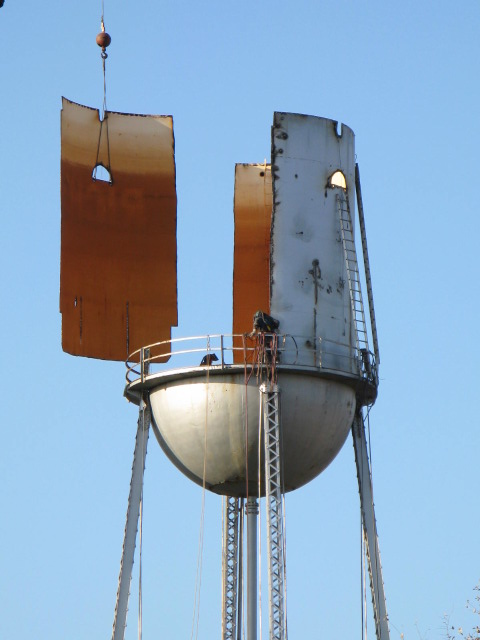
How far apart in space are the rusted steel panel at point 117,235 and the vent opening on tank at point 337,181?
3912 mm

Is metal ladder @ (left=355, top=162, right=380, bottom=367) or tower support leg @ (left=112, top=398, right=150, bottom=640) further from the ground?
metal ladder @ (left=355, top=162, right=380, bottom=367)

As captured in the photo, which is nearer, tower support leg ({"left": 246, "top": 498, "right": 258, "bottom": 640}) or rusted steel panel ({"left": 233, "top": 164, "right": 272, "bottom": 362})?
tower support leg ({"left": 246, "top": 498, "right": 258, "bottom": 640})

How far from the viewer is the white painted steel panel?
120 feet

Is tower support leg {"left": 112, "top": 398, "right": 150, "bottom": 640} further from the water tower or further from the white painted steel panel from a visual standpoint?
the white painted steel panel

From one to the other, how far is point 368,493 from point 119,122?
34.0ft

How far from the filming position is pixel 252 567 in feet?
122

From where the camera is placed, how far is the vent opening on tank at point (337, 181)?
37.5m

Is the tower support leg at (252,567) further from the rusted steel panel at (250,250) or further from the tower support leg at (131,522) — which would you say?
→ the rusted steel panel at (250,250)

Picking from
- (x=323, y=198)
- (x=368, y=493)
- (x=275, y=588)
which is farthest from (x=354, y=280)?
(x=275, y=588)

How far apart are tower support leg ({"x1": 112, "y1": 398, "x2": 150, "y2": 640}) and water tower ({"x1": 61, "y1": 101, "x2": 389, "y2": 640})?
0.10 feet

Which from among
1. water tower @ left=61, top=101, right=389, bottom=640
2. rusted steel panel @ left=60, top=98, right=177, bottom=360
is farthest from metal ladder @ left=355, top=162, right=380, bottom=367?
rusted steel panel @ left=60, top=98, right=177, bottom=360

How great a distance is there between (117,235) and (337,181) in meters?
5.24

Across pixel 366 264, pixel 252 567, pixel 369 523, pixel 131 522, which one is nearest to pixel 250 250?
pixel 366 264

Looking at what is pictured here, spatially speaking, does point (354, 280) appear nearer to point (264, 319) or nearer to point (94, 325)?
point (264, 319)
